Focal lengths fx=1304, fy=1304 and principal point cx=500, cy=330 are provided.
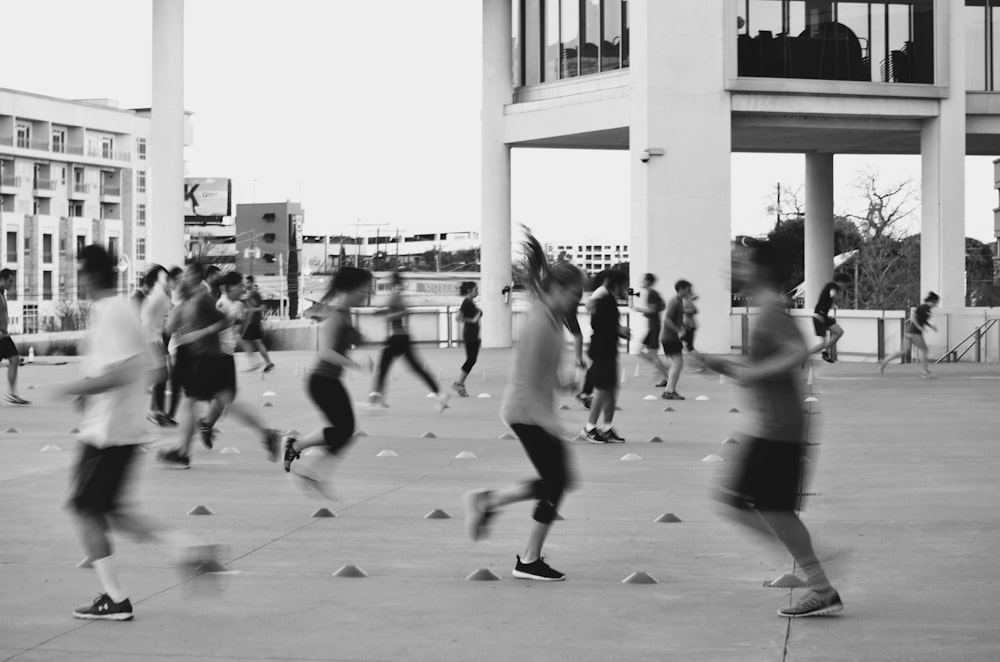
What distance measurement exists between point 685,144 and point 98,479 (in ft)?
80.7

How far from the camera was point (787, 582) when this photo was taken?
6.71m

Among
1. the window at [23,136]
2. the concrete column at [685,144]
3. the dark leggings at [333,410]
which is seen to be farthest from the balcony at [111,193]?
the dark leggings at [333,410]

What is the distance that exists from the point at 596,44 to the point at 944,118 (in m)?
8.49

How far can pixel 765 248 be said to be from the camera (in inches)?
251

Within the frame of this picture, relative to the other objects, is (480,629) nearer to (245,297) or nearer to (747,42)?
(245,297)

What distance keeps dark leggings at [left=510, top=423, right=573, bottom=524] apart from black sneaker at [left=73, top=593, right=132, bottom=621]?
7.02ft

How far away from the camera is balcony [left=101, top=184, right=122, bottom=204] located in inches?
4405

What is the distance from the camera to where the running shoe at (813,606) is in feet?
19.9

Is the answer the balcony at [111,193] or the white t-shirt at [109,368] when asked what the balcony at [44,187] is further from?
the white t-shirt at [109,368]

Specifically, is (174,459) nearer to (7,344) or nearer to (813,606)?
(813,606)

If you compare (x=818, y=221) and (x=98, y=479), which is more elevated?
(x=818, y=221)

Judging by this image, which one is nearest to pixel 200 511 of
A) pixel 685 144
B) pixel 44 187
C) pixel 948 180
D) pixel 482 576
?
pixel 482 576

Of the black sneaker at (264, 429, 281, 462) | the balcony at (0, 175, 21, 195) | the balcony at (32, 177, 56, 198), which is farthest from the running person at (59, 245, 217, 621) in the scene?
the balcony at (32, 177, 56, 198)

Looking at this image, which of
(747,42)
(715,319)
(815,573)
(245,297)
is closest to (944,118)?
(747,42)
